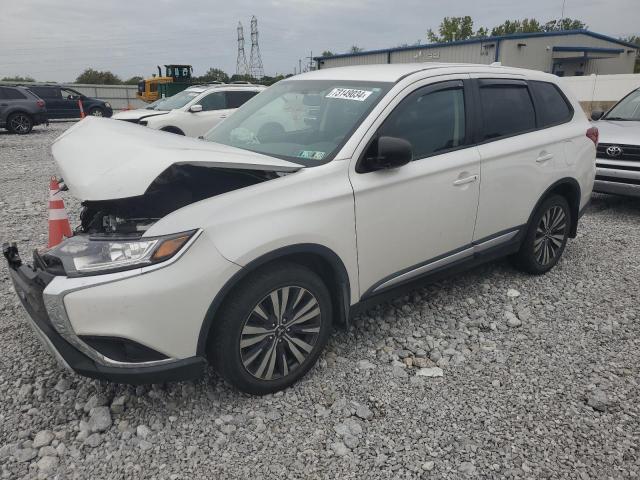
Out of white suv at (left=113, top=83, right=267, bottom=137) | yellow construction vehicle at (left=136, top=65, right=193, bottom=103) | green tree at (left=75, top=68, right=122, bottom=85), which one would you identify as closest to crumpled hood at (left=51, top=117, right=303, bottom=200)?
white suv at (left=113, top=83, right=267, bottom=137)

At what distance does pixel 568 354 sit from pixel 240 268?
91.1 inches

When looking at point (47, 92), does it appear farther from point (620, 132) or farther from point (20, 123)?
point (620, 132)

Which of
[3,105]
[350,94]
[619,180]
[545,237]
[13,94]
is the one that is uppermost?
[13,94]

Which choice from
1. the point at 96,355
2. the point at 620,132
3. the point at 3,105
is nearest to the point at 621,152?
the point at 620,132

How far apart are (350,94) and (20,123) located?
17.2m

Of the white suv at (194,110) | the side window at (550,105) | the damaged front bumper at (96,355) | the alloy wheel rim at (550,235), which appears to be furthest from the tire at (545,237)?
the white suv at (194,110)

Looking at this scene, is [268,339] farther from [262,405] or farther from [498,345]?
[498,345]

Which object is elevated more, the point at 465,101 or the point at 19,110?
the point at 465,101

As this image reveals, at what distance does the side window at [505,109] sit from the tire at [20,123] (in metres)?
17.3

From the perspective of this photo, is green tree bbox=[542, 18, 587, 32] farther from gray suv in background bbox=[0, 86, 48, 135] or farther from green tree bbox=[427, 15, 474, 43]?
gray suv in background bbox=[0, 86, 48, 135]

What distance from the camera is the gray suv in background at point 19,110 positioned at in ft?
53.7

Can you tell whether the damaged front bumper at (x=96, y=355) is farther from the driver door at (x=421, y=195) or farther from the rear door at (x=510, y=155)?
the rear door at (x=510, y=155)

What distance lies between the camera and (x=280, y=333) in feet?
9.06

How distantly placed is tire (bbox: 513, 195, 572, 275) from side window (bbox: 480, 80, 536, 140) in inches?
29.7
